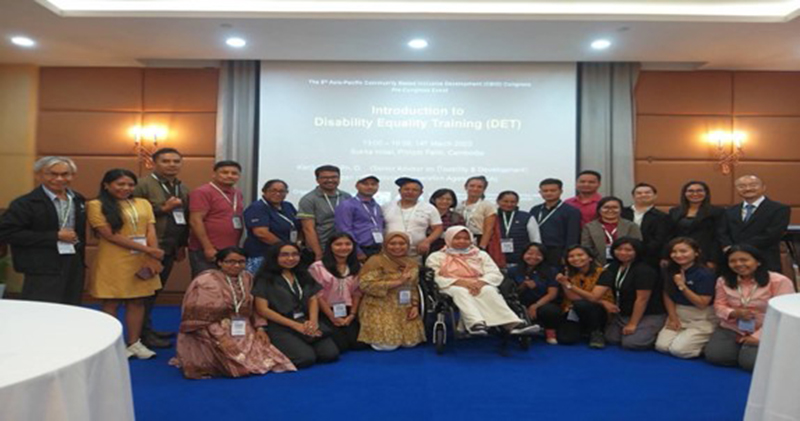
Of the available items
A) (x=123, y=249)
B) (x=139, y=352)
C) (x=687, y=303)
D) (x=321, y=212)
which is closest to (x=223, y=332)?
(x=139, y=352)

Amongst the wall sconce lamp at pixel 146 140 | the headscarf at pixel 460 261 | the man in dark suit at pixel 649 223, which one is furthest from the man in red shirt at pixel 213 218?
the man in dark suit at pixel 649 223

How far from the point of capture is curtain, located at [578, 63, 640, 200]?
5828mm

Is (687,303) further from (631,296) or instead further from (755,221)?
(755,221)

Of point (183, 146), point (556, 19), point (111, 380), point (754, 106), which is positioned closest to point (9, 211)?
point (111, 380)

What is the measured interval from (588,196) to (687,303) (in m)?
1.20

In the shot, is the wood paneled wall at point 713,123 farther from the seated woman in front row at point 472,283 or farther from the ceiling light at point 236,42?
the ceiling light at point 236,42

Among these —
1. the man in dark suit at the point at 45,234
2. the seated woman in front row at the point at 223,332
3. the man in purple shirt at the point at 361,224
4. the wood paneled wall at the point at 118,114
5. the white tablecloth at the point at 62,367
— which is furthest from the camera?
the wood paneled wall at the point at 118,114

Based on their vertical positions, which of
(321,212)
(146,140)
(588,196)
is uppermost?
(146,140)

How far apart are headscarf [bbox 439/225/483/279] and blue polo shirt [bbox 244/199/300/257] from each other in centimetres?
127

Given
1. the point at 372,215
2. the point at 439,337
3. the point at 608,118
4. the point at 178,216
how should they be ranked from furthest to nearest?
1. the point at 608,118
2. the point at 372,215
3. the point at 178,216
4. the point at 439,337

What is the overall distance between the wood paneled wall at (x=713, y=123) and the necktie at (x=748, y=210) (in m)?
1.81

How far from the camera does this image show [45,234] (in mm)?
3160

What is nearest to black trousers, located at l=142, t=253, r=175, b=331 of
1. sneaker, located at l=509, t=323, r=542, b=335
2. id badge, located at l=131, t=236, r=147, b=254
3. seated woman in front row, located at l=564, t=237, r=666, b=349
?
id badge, located at l=131, t=236, r=147, b=254

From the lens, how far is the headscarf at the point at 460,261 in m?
4.15
